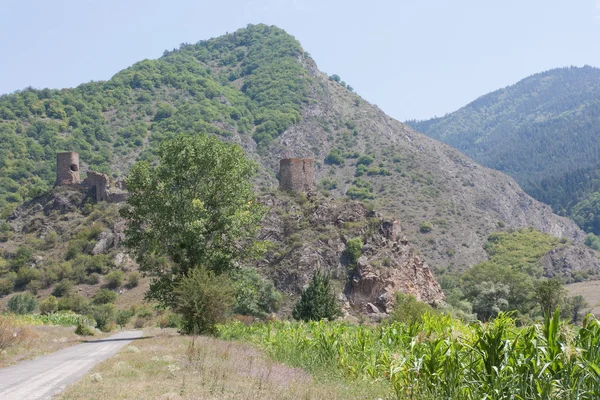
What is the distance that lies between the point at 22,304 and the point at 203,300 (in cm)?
4790

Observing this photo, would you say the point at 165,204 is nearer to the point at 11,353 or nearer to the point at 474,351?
the point at 11,353

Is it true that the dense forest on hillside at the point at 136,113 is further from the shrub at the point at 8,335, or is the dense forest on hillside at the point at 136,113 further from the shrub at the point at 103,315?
the shrub at the point at 8,335

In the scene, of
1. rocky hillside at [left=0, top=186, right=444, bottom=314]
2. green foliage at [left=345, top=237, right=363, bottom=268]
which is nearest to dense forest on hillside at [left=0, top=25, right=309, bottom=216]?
rocky hillside at [left=0, top=186, right=444, bottom=314]

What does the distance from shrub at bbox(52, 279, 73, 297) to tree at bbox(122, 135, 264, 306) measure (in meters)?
41.8

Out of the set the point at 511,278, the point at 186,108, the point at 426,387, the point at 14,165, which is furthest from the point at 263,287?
the point at 186,108

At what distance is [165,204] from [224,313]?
25.9ft

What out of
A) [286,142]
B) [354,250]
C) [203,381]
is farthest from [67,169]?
[203,381]

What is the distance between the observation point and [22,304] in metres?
68.1

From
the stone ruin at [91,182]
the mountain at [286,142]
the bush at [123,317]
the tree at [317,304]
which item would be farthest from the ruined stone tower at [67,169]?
the tree at [317,304]

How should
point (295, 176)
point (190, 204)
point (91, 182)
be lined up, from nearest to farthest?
1. point (190, 204)
2. point (295, 176)
3. point (91, 182)

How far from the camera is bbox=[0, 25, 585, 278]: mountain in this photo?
117 meters

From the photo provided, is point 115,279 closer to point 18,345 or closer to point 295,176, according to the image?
point 295,176

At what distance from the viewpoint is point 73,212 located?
87.1 meters

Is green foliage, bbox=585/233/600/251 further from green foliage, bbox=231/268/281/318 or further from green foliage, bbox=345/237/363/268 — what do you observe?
green foliage, bbox=231/268/281/318
